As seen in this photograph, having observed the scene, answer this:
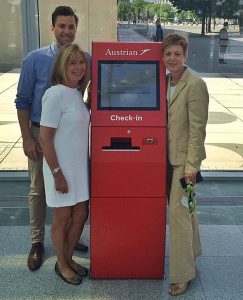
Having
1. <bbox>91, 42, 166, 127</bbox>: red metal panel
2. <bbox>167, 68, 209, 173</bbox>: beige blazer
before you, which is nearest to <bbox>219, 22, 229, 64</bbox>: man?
<bbox>91, 42, 166, 127</bbox>: red metal panel

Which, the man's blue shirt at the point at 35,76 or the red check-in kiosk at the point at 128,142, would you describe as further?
the man's blue shirt at the point at 35,76

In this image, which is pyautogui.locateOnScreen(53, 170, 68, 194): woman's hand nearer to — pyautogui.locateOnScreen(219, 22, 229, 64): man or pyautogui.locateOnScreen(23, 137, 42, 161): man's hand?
pyautogui.locateOnScreen(23, 137, 42, 161): man's hand

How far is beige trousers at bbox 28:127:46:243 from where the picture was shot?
316cm

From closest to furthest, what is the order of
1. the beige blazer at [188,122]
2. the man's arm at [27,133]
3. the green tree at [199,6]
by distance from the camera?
1. the beige blazer at [188,122]
2. the man's arm at [27,133]
3. the green tree at [199,6]

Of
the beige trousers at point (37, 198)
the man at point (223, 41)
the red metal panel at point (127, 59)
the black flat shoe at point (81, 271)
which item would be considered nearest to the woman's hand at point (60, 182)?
the red metal panel at point (127, 59)

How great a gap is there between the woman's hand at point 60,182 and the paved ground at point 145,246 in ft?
2.40

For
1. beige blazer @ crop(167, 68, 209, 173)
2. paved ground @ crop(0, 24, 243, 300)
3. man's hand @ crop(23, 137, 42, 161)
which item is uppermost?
beige blazer @ crop(167, 68, 209, 173)

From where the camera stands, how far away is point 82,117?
105 inches

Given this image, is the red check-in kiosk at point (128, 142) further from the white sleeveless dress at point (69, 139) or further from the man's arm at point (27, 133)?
the man's arm at point (27, 133)

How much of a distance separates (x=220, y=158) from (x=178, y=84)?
3203 millimetres

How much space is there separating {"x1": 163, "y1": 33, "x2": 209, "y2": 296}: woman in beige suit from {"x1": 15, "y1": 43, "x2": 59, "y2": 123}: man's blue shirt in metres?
0.81

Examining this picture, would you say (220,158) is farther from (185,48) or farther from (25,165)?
(185,48)

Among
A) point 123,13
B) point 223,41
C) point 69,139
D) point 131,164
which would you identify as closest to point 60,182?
point 69,139

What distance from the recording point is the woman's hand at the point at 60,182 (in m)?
2.65
